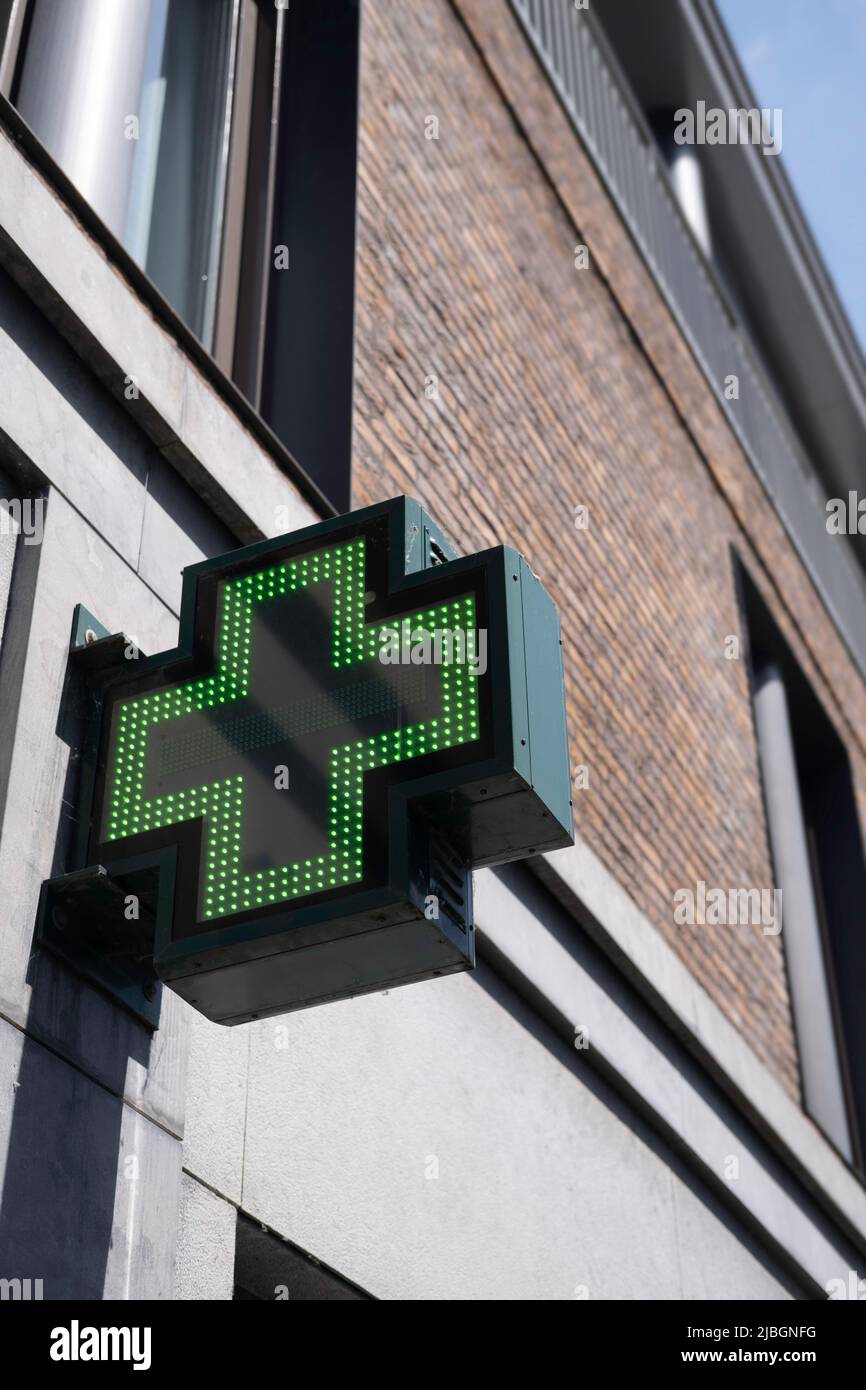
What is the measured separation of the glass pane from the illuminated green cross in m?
2.79

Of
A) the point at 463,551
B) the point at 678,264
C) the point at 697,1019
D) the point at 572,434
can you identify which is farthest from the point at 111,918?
the point at 678,264

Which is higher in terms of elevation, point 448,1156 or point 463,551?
point 463,551

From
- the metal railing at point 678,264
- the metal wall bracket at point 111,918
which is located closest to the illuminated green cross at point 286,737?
the metal wall bracket at point 111,918

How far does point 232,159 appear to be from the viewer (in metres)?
7.84

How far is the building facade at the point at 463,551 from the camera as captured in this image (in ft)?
14.6

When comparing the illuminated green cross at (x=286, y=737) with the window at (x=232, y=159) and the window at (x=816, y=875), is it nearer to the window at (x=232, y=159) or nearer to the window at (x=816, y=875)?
the window at (x=232, y=159)

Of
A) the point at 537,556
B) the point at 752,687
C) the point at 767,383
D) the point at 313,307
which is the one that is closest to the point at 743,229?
the point at 767,383

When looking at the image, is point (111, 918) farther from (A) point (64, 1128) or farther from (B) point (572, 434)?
(B) point (572, 434)

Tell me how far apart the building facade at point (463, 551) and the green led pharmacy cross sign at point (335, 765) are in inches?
15.4

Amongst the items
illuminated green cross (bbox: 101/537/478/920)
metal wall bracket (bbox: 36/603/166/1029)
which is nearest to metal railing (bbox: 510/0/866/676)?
illuminated green cross (bbox: 101/537/478/920)

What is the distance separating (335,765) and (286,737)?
Answer: 0.56 feet
